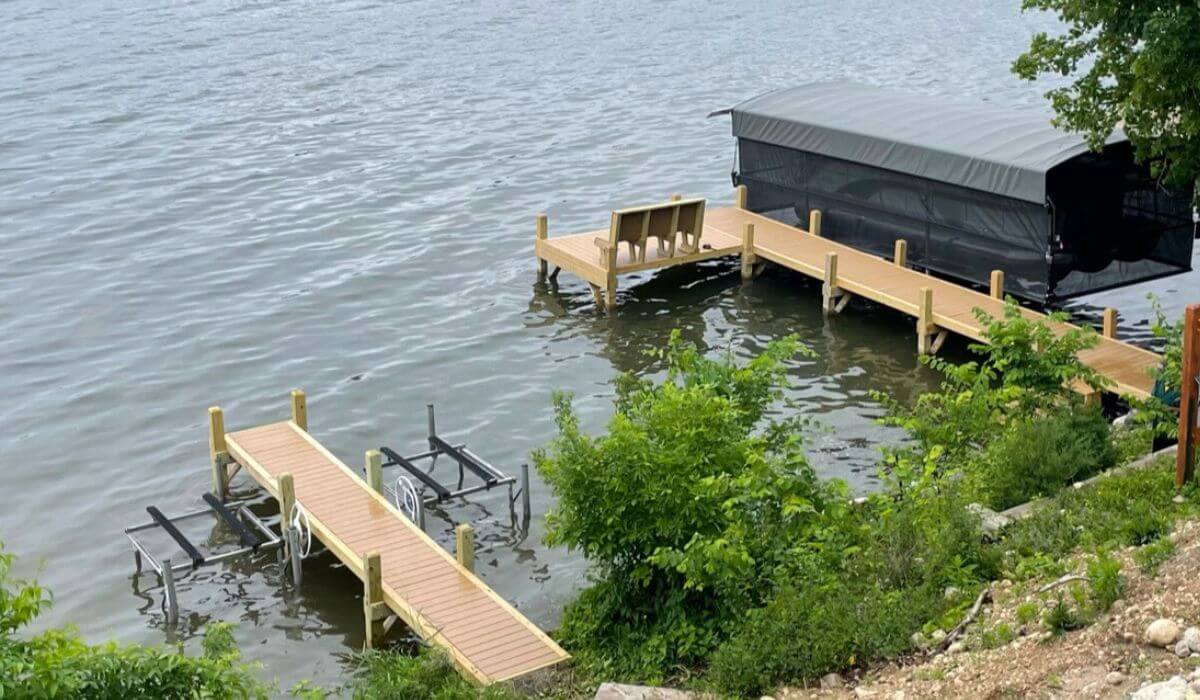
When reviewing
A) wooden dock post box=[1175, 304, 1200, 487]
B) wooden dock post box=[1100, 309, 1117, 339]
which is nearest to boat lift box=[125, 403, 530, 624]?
wooden dock post box=[1175, 304, 1200, 487]

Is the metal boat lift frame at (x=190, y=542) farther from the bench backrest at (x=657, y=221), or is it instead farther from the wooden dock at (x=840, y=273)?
the bench backrest at (x=657, y=221)

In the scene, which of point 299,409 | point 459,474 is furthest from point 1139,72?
point 299,409

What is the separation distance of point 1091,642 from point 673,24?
49.1m

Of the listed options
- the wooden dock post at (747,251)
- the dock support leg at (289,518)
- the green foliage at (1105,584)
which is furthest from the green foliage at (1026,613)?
the wooden dock post at (747,251)

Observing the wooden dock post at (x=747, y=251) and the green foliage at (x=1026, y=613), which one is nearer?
the green foliage at (x=1026, y=613)

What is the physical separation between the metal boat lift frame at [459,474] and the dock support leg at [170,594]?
2920 millimetres

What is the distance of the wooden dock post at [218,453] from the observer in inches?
719

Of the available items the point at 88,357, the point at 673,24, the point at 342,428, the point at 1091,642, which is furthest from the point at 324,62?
the point at 1091,642

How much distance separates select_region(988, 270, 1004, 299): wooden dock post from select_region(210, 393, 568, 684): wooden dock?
10.6m

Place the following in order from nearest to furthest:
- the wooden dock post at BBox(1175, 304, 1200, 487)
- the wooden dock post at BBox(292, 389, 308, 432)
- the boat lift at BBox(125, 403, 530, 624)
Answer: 1. the wooden dock post at BBox(1175, 304, 1200, 487)
2. the boat lift at BBox(125, 403, 530, 624)
3. the wooden dock post at BBox(292, 389, 308, 432)

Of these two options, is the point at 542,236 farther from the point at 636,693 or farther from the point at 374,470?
the point at 636,693

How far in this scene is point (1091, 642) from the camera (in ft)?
30.0

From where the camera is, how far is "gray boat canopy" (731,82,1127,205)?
71.9ft

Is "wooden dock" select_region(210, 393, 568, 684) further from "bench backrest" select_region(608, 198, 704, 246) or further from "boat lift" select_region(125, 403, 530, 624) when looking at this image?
"bench backrest" select_region(608, 198, 704, 246)
